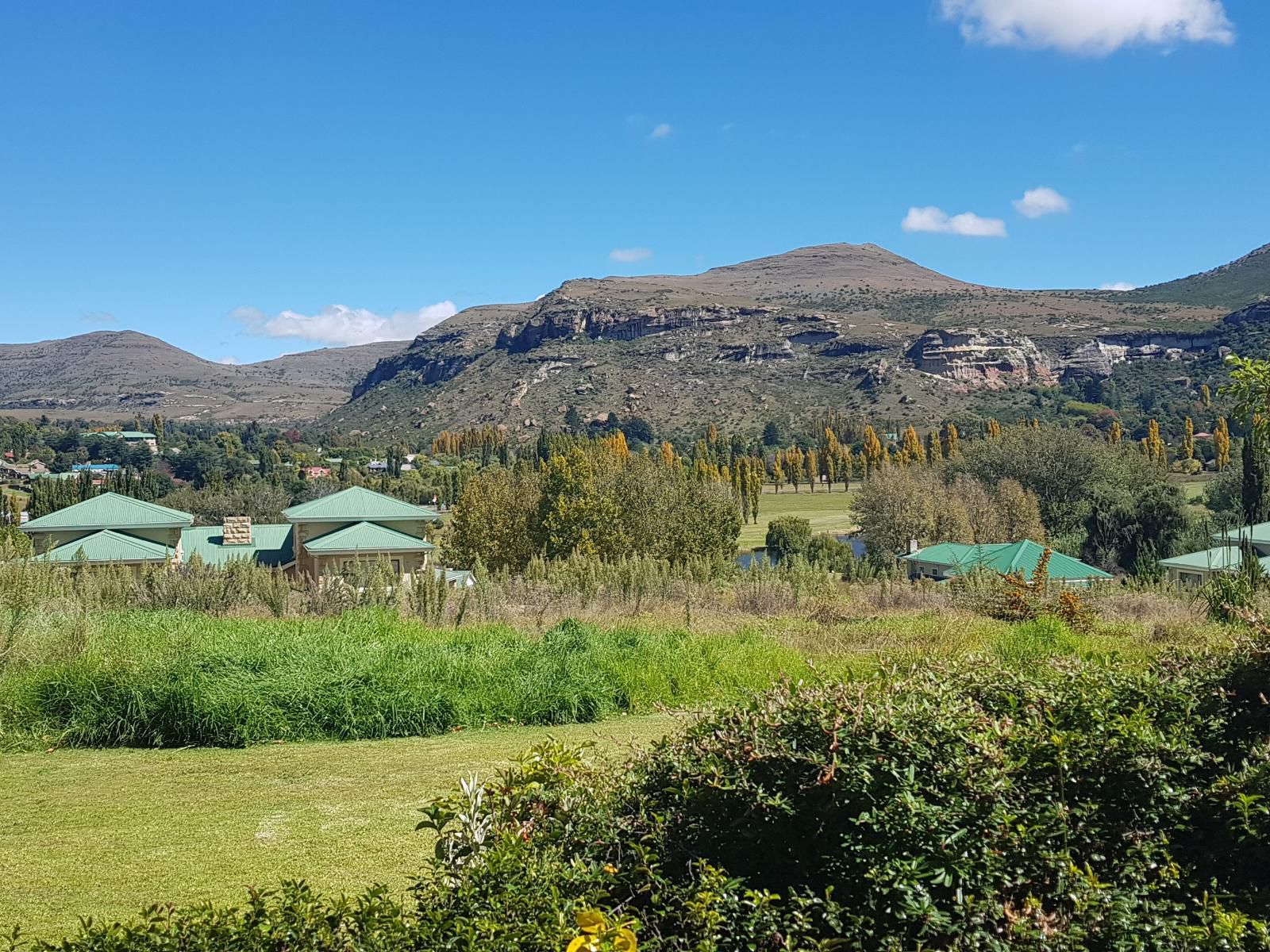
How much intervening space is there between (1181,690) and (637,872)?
223cm

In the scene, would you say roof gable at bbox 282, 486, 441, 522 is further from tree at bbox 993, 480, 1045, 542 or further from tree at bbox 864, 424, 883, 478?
tree at bbox 864, 424, 883, 478

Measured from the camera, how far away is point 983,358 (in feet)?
377

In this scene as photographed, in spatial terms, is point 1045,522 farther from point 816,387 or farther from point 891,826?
point 816,387

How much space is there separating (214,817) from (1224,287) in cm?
14111

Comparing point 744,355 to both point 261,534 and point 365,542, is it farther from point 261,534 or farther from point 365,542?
point 365,542

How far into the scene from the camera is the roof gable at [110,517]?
3250 centimetres

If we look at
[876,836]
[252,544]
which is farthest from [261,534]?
[876,836]

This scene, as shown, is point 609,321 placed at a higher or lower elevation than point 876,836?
higher

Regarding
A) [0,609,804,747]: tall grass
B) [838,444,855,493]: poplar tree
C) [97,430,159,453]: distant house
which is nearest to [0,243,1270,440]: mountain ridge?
[838,444,855,493]: poplar tree

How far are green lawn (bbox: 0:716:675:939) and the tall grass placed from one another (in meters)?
0.32

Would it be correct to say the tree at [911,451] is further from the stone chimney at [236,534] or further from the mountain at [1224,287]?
the mountain at [1224,287]

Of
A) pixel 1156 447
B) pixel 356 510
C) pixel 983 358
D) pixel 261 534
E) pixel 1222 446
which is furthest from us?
pixel 983 358

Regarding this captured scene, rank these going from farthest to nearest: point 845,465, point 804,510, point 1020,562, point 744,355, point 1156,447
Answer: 1. point 744,355
2. point 845,465
3. point 804,510
4. point 1156,447
5. point 1020,562

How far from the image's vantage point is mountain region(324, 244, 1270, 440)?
11412 centimetres
